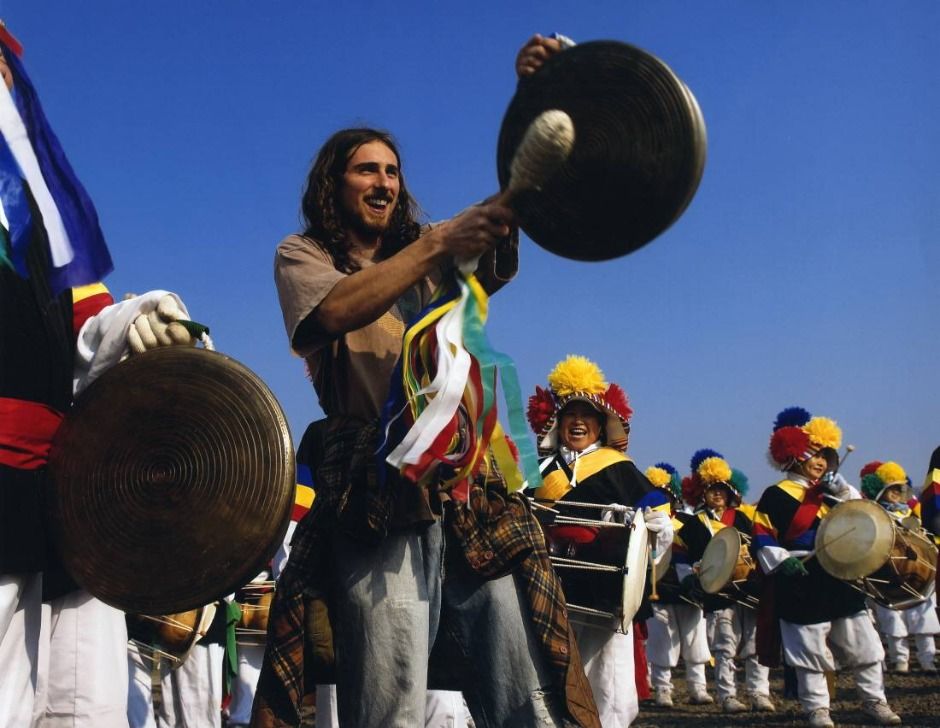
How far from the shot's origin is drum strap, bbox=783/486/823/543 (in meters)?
9.20

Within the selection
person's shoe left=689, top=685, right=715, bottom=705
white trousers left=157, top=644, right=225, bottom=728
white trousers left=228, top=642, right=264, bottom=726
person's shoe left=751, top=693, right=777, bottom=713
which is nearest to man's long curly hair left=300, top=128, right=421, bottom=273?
white trousers left=157, top=644, right=225, bottom=728

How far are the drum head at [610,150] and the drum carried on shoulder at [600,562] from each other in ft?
11.0

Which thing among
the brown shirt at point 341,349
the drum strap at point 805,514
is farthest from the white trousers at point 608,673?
the brown shirt at point 341,349

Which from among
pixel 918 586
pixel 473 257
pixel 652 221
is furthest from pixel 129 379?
pixel 918 586

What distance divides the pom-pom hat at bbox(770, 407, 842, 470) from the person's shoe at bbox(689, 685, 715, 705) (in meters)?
3.36

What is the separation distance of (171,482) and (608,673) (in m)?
4.30

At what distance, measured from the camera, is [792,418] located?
10188mm

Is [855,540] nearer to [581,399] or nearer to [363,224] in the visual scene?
[581,399]

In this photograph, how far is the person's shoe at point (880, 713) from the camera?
8781 millimetres

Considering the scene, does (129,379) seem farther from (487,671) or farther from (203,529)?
(487,671)

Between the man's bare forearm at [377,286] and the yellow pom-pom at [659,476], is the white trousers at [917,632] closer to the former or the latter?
the yellow pom-pom at [659,476]

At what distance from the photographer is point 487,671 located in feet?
9.30

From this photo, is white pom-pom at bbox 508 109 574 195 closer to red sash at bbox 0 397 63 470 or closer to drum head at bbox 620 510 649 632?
red sash at bbox 0 397 63 470

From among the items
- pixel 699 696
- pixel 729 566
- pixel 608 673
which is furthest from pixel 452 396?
pixel 699 696
